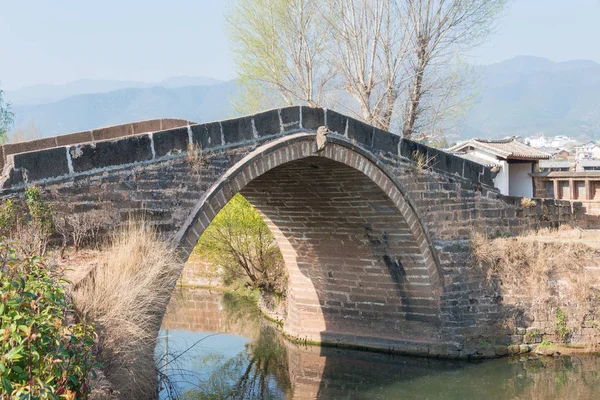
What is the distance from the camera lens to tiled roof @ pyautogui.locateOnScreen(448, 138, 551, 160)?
23.7 m

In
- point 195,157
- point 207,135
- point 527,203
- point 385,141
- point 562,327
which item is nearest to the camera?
point 195,157

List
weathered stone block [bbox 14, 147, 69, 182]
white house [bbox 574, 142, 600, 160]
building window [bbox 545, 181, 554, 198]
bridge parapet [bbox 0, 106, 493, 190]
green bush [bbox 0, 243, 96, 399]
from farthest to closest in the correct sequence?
white house [bbox 574, 142, 600, 160] < building window [bbox 545, 181, 554, 198] < bridge parapet [bbox 0, 106, 493, 190] < weathered stone block [bbox 14, 147, 69, 182] < green bush [bbox 0, 243, 96, 399]

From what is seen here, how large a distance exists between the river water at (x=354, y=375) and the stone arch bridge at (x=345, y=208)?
23.0 inches

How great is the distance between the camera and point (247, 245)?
1767 centimetres

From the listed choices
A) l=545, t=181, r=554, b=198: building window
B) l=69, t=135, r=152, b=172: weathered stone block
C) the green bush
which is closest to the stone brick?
l=69, t=135, r=152, b=172: weathered stone block

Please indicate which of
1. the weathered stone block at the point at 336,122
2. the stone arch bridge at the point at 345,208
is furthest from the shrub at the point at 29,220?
the weathered stone block at the point at 336,122

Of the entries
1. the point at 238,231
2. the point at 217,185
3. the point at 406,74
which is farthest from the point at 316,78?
the point at 217,185

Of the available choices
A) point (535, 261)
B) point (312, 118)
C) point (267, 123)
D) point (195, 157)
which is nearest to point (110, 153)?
point (195, 157)

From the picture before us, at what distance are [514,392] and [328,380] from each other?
303cm

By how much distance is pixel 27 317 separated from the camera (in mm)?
3926

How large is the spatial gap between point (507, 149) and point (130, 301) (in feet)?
65.8

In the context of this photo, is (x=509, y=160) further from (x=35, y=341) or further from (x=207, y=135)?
(x=35, y=341)

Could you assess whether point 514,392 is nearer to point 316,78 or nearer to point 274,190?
point 274,190

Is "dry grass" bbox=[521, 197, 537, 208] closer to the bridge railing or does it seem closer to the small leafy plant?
the small leafy plant
